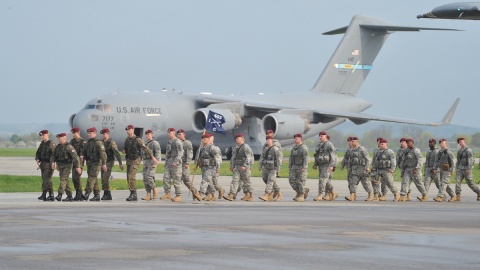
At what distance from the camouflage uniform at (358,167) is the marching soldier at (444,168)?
5.97 feet

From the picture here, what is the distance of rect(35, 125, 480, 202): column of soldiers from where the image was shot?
24.6 metres

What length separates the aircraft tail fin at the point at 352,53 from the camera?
189 ft

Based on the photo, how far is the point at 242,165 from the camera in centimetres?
2545

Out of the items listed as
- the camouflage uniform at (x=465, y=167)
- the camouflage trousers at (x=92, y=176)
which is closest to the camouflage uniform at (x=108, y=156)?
the camouflage trousers at (x=92, y=176)

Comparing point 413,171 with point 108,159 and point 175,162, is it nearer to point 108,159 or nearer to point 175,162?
point 175,162

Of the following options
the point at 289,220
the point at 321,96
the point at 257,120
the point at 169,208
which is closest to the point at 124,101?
the point at 257,120

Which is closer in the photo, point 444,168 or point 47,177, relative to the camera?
point 47,177

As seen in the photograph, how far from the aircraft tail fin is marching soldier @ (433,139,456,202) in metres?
30.8

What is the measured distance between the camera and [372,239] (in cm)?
1479

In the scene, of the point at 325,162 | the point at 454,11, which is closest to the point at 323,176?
the point at 325,162

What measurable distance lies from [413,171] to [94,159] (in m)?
7.83

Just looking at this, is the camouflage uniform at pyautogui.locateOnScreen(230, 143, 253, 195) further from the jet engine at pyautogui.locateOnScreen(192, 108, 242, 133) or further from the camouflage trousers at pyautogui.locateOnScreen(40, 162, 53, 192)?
the jet engine at pyautogui.locateOnScreen(192, 108, 242, 133)

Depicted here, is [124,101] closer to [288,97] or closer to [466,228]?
[288,97]

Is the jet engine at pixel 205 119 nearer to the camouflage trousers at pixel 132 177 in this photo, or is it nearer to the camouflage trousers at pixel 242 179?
the camouflage trousers at pixel 242 179
